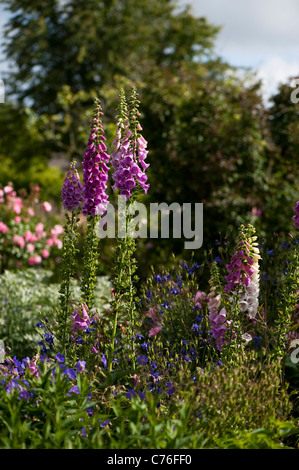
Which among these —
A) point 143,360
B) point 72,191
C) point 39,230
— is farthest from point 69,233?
point 39,230

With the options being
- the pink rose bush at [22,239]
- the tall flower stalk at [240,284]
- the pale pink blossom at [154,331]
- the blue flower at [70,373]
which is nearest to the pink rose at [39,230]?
the pink rose bush at [22,239]

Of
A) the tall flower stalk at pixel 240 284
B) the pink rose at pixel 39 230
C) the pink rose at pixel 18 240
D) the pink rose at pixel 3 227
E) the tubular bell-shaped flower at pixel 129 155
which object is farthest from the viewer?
the pink rose at pixel 39 230

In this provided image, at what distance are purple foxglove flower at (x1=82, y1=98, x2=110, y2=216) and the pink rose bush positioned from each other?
4.57 metres

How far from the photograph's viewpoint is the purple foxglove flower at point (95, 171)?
3535 millimetres

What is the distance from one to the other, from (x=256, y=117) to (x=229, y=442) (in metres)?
7.02

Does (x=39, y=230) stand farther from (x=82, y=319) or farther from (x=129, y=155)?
(x=129, y=155)

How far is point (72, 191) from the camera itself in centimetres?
380

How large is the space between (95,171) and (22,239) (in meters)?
5.06

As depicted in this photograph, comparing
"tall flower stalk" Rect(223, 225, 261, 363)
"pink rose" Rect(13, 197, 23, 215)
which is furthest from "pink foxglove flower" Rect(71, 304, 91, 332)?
"pink rose" Rect(13, 197, 23, 215)

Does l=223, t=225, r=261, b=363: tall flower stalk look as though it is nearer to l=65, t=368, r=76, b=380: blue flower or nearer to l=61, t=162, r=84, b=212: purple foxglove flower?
l=65, t=368, r=76, b=380: blue flower

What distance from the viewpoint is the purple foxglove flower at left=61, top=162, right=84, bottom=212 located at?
378 centimetres

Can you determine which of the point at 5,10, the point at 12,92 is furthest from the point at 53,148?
the point at 5,10

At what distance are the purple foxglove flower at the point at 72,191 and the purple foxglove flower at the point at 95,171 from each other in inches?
8.7

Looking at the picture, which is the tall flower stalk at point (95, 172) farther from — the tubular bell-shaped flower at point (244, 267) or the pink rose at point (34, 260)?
the pink rose at point (34, 260)
